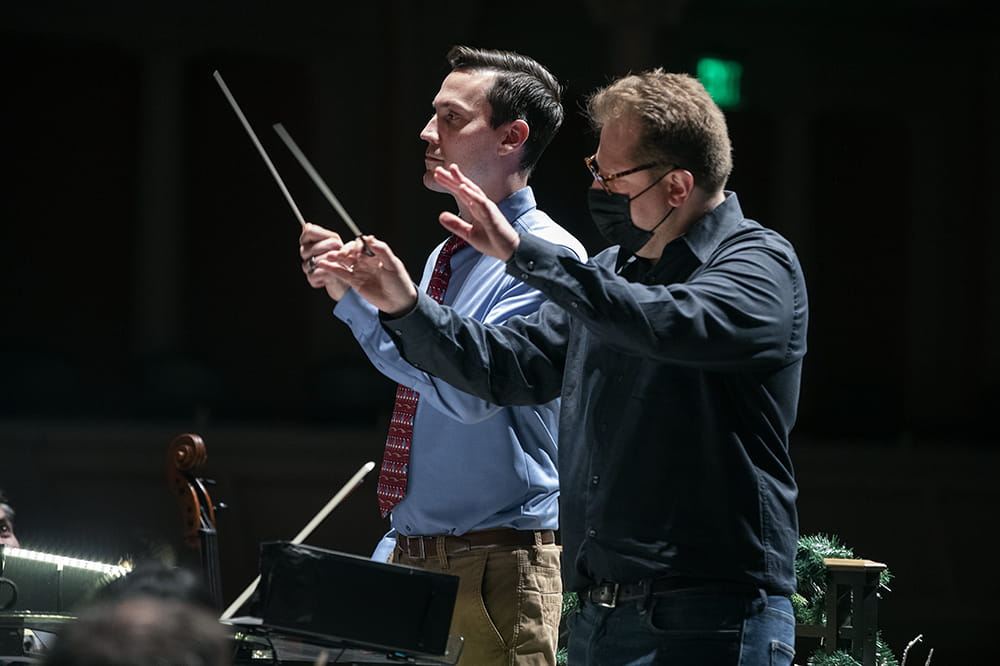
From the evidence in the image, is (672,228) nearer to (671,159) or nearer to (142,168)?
(671,159)

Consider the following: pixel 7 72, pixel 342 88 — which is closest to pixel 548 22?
pixel 342 88

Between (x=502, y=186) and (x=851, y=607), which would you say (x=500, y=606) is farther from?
(x=851, y=607)

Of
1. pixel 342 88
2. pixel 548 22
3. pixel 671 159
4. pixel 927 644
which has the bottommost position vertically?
pixel 927 644

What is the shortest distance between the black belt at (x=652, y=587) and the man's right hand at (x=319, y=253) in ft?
1.78

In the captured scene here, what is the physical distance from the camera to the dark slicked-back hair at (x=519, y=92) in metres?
2.36

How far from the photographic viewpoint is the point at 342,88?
10078 millimetres

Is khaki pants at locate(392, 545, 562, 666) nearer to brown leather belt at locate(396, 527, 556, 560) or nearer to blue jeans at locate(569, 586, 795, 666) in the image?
brown leather belt at locate(396, 527, 556, 560)

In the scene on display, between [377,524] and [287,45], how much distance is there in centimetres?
450

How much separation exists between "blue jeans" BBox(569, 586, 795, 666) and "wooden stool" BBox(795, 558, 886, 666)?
1.37m

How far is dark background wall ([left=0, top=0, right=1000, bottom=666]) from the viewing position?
884cm

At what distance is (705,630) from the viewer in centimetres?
166

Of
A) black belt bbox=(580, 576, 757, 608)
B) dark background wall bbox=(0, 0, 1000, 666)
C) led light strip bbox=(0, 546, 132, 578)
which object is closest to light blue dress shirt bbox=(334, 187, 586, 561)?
black belt bbox=(580, 576, 757, 608)

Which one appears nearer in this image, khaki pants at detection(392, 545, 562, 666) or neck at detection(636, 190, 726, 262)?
neck at detection(636, 190, 726, 262)

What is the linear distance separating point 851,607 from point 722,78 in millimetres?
7990
